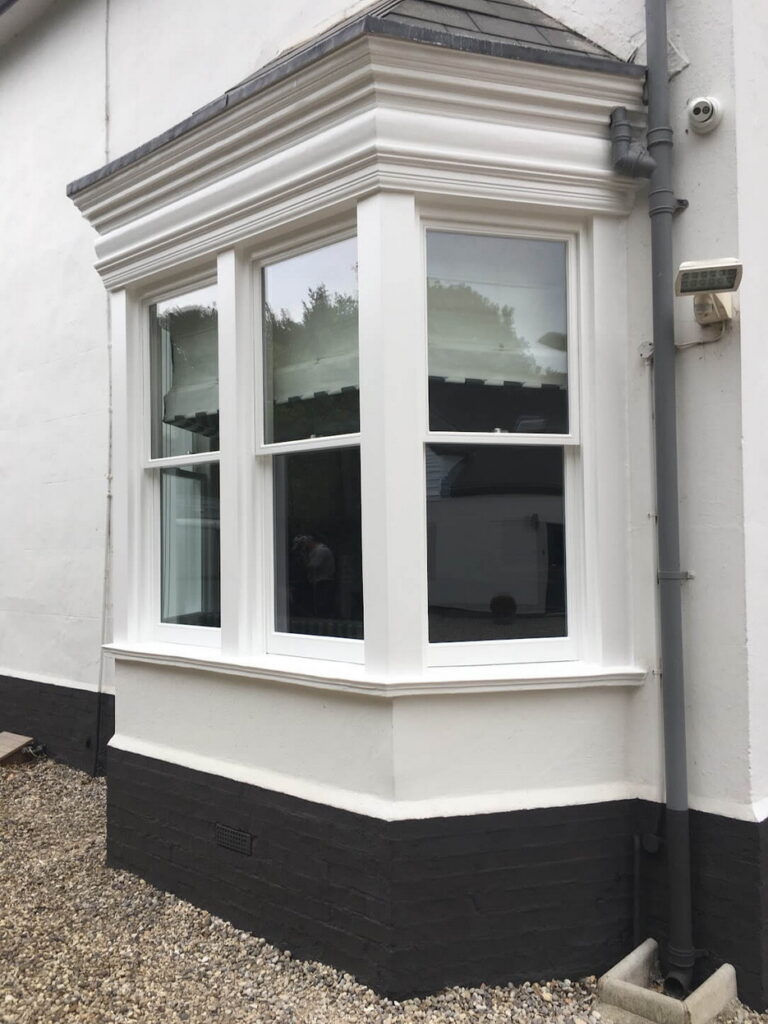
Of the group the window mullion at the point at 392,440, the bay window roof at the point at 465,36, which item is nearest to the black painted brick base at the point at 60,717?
the window mullion at the point at 392,440

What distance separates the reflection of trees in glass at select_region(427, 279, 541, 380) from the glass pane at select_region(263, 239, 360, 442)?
0.37 m

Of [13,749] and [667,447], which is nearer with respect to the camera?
[667,447]

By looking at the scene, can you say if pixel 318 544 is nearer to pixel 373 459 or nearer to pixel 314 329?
pixel 373 459

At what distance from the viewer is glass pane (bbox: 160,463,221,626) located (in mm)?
4199

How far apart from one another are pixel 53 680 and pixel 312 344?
400 cm

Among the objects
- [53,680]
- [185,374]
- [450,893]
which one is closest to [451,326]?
[185,374]

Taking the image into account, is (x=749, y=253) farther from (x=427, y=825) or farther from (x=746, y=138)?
(x=427, y=825)

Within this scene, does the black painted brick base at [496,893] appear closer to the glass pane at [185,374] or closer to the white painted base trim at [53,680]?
the glass pane at [185,374]

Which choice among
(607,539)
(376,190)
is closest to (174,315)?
(376,190)

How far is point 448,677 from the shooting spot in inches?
128

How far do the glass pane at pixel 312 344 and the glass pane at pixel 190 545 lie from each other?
616 mm

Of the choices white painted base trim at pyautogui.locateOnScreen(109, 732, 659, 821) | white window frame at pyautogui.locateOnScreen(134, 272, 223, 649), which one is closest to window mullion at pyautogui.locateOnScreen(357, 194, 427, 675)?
white painted base trim at pyautogui.locateOnScreen(109, 732, 659, 821)

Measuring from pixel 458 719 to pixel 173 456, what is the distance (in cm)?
211

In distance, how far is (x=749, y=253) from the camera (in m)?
3.29
